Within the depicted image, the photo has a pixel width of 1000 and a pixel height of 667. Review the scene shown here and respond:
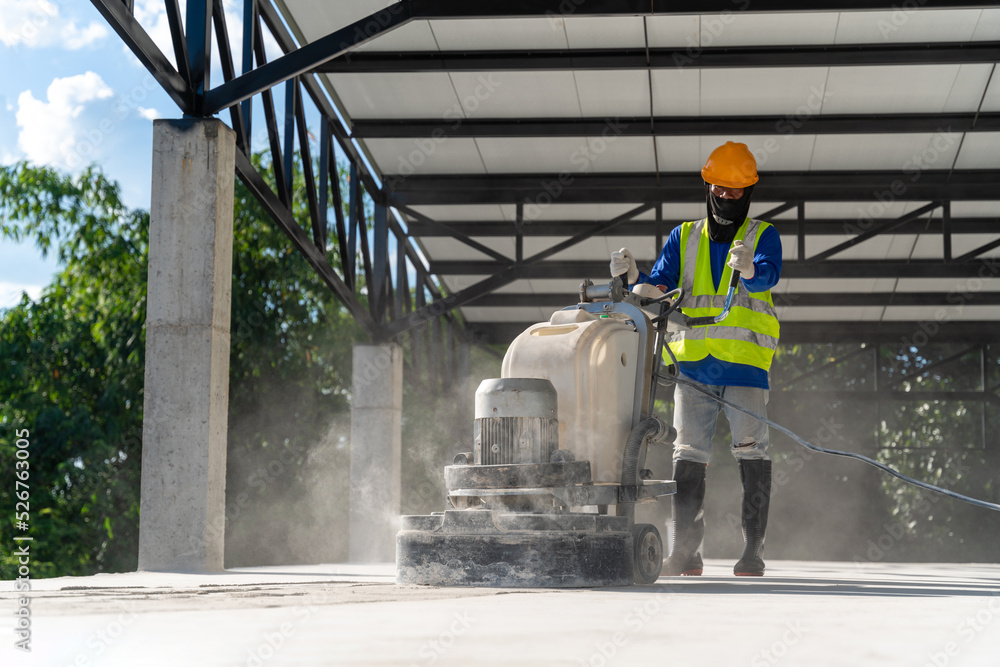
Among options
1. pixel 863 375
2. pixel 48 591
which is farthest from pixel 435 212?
pixel 863 375

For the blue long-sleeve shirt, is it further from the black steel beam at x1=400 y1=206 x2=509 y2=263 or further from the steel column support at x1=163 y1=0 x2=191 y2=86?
the black steel beam at x1=400 y1=206 x2=509 y2=263

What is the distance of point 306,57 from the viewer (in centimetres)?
702

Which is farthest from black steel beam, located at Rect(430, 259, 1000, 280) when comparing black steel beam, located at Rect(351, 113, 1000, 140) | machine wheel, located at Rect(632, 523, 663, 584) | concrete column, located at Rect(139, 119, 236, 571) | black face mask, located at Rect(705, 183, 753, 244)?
machine wheel, located at Rect(632, 523, 663, 584)

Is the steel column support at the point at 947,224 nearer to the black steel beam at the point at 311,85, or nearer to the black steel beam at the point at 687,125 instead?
the black steel beam at the point at 687,125

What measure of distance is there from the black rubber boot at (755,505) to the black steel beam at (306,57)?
148 inches

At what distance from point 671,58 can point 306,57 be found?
3.68 m

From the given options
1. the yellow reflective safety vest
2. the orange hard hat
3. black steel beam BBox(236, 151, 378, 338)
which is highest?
black steel beam BBox(236, 151, 378, 338)

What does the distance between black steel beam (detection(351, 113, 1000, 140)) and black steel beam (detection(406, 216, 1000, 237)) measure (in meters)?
2.28

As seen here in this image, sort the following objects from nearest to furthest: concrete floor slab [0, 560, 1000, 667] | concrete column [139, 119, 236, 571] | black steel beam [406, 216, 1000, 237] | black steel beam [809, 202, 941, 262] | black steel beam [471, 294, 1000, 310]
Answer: concrete floor slab [0, 560, 1000, 667], concrete column [139, 119, 236, 571], black steel beam [809, 202, 941, 262], black steel beam [406, 216, 1000, 237], black steel beam [471, 294, 1000, 310]

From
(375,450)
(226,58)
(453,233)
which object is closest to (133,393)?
(375,450)

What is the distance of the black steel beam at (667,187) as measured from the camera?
11812 mm

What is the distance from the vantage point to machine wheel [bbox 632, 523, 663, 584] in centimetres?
398

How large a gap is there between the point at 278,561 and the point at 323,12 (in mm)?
15520

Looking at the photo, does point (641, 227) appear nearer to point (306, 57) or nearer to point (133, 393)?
point (306, 57)
